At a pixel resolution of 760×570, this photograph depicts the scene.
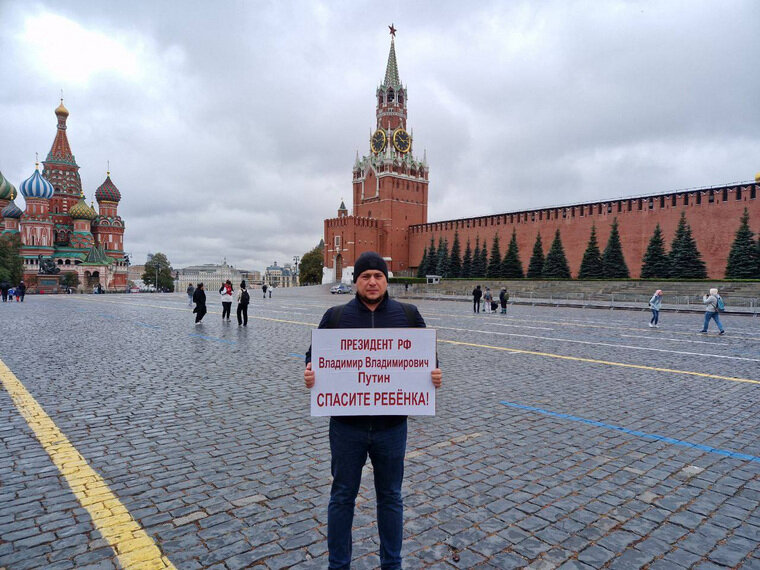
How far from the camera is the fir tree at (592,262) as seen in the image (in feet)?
154

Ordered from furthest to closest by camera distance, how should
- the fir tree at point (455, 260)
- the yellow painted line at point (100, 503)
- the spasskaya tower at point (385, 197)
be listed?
the spasskaya tower at point (385, 197) → the fir tree at point (455, 260) → the yellow painted line at point (100, 503)

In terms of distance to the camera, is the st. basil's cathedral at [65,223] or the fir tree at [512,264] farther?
the st. basil's cathedral at [65,223]

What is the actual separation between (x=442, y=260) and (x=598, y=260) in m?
22.0

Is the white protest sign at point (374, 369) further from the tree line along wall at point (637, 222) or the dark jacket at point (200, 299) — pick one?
the tree line along wall at point (637, 222)

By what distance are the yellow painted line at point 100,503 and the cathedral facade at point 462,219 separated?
133 ft

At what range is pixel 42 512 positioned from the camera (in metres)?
3.10

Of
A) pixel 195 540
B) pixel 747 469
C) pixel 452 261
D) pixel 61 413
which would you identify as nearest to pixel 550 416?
pixel 747 469

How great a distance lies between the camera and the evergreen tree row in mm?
37031

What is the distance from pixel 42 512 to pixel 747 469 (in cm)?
532

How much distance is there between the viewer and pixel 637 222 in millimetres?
46344

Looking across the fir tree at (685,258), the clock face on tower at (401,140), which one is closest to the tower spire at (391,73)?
the clock face on tower at (401,140)

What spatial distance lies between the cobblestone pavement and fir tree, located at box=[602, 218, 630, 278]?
40.6 metres

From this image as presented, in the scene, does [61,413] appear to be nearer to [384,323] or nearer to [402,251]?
[384,323]

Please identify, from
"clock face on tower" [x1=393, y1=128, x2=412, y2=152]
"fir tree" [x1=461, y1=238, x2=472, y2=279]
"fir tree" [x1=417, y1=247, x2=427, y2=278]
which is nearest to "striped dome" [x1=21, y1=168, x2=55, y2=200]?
"clock face on tower" [x1=393, y1=128, x2=412, y2=152]
